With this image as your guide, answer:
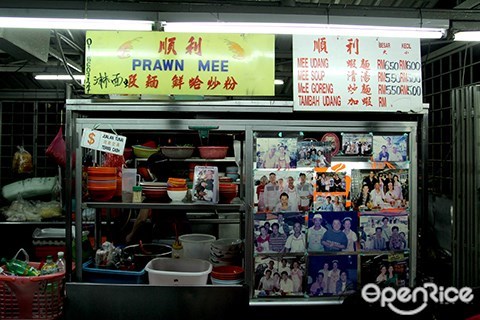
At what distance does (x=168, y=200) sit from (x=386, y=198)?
5.98ft

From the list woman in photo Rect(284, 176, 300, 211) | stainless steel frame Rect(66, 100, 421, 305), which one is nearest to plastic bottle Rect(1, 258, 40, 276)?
stainless steel frame Rect(66, 100, 421, 305)

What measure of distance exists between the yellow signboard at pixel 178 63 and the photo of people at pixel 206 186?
2.11 feet

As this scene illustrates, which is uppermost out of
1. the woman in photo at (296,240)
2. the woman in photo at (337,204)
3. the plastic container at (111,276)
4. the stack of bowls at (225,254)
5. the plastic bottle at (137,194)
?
the plastic bottle at (137,194)

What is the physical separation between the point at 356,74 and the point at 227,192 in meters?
1.45

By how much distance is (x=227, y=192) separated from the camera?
310cm

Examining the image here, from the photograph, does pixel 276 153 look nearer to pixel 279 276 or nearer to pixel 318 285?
pixel 279 276

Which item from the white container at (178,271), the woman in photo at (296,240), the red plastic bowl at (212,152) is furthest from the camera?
the red plastic bowl at (212,152)

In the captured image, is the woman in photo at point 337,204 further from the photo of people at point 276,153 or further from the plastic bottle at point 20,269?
the plastic bottle at point 20,269

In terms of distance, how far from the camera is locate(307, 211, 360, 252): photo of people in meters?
3.10

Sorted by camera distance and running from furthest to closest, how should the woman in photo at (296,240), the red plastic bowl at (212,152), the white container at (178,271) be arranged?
the red plastic bowl at (212,152), the woman in photo at (296,240), the white container at (178,271)

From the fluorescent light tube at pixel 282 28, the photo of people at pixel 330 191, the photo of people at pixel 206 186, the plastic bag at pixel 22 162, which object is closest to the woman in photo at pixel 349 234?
the photo of people at pixel 330 191

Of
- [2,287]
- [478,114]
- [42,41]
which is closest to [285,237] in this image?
[2,287]

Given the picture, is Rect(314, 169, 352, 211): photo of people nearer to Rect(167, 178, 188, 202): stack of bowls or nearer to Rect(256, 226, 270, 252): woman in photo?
Rect(256, 226, 270, 252): woman in photo

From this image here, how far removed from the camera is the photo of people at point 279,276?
305 centimetres
